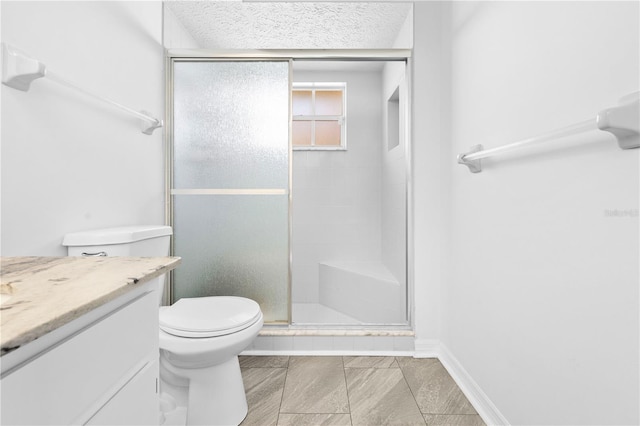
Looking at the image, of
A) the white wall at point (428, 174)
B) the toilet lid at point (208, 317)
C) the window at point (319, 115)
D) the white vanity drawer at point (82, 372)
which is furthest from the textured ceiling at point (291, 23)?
the white vanity drawer at point (82, 372)

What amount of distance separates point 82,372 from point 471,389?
5.54 feet

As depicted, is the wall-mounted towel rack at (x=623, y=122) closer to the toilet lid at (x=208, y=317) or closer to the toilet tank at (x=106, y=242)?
the toilet lid at (x=208, y=317)

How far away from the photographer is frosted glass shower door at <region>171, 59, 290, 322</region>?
7.10ft

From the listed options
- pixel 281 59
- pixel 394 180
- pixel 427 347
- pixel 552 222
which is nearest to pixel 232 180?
pixel 281 59

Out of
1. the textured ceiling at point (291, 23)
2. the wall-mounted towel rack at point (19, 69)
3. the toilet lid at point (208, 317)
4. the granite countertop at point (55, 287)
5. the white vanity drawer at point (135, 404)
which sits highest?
the textured ceiling at point (291, 23)

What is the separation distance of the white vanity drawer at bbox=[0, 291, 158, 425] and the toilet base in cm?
80

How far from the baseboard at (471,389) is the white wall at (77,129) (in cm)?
188

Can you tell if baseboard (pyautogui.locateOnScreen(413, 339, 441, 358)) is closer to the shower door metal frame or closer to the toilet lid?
the shower door metal frame

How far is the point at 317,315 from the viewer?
301 cm

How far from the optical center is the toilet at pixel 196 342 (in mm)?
1346

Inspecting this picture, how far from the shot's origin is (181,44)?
2285mm

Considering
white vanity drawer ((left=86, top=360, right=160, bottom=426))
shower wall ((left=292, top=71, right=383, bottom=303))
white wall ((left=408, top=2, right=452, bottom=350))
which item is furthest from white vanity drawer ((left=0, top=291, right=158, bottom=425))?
shower wall ((left=292, top=71, right=383, bottom=303))

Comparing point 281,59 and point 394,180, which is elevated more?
point 281,59

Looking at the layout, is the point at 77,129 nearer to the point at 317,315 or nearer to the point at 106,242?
the point at 106,242
